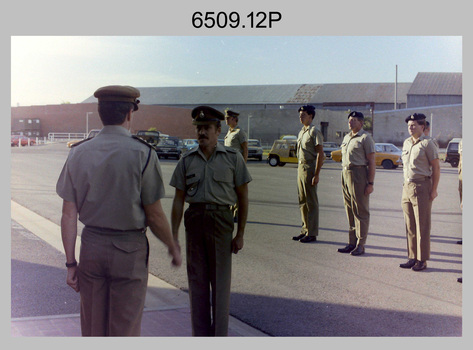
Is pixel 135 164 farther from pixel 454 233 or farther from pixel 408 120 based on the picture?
pixel 454 233

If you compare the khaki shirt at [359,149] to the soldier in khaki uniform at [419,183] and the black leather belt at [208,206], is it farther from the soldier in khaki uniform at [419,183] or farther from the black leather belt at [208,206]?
the black leather belt at [208,206]

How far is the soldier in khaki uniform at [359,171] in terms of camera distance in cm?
707

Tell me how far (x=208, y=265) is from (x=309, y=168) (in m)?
4.04

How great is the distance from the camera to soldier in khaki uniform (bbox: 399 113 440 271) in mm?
6277

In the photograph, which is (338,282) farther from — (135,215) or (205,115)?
(135,215)

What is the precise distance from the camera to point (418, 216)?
637 cm

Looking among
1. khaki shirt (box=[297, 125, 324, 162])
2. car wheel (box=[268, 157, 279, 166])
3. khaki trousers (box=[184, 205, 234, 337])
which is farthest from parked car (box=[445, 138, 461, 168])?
car wheel (box=[268, 157, 279, 166])

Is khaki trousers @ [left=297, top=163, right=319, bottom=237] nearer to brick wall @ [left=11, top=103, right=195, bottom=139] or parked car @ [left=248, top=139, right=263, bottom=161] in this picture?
brick wall @ [left=11, top=103, right=195, bottom=139]

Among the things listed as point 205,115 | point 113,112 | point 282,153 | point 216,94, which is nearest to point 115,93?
point 113,112

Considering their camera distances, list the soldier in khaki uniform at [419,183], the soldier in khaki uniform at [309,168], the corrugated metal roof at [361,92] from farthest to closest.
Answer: the soldier in khaki uniform at [309,168] → the soldier in khaki uniform at [419,183] → the corrugated metal roof at [361,92]

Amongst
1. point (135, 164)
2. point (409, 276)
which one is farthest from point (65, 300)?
point (409, 276)

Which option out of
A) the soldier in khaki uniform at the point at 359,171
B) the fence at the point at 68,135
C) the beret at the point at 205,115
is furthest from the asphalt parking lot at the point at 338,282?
the beret at the point at 205,115

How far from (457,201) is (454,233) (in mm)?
4737

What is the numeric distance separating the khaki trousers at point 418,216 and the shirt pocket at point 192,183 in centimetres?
325
